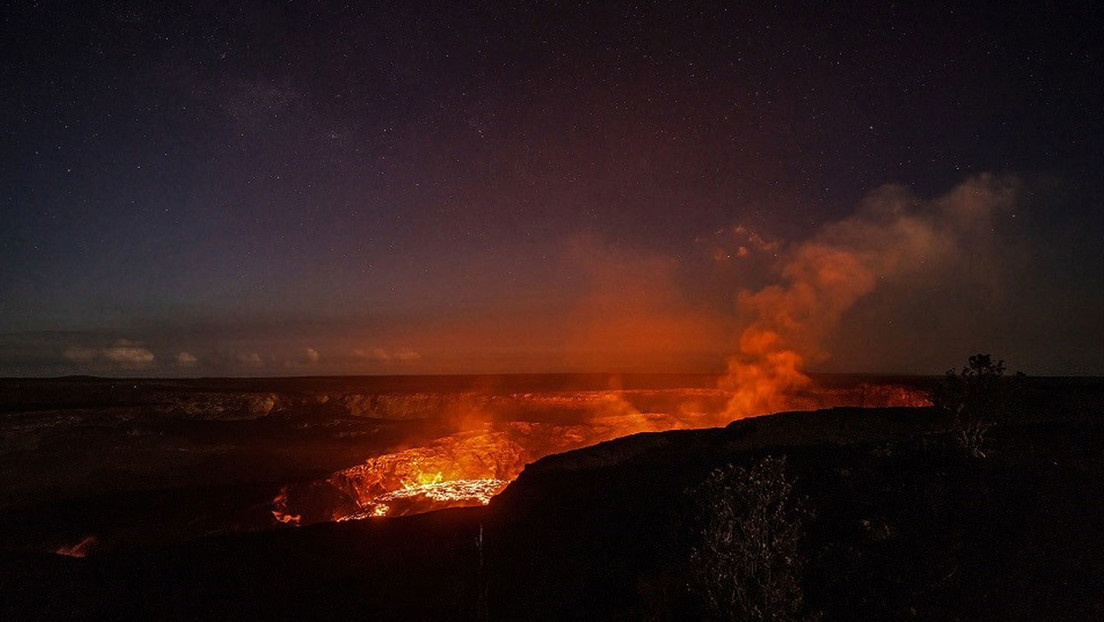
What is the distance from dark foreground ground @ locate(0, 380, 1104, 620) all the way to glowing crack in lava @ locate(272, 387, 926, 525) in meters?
7.69

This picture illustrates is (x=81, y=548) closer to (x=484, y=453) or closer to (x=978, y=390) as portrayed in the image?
(x=484, y=453)

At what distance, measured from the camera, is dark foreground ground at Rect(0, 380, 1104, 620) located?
322 inches

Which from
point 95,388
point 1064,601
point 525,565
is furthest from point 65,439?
point 1064,601

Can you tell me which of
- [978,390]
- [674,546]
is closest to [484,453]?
[674,546]

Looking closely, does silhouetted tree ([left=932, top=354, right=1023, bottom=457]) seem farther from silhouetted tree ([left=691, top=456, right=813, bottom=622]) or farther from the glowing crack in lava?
the glowing crack in lava

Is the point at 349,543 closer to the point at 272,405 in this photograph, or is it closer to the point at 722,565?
the point at 722,565

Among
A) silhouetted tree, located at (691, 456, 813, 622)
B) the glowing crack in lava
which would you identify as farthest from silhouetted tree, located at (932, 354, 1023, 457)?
the glowing crack in lava

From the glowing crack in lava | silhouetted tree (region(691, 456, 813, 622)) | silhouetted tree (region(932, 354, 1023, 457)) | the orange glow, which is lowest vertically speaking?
the orange glow

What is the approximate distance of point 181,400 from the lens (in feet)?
149

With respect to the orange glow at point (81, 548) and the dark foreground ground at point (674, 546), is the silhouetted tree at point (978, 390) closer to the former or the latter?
the dark foreground ground at point (674, 546)

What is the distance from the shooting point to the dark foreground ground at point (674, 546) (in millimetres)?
8188

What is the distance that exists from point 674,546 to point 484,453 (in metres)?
25.9

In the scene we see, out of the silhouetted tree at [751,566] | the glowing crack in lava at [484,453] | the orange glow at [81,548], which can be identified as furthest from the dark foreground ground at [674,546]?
the glowing crack in lava at [484,453]

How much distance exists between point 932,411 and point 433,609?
17314 mm
